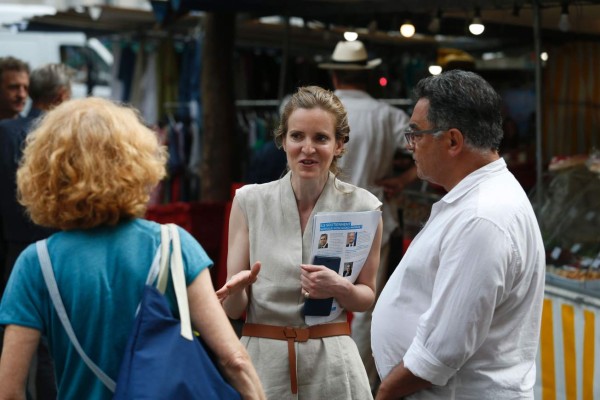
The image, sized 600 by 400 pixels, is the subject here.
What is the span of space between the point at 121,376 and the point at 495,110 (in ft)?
4.24

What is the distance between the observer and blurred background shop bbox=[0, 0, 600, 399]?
5.61 meters

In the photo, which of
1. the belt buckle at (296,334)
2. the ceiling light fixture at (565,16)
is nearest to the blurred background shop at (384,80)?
the ceiling light fixture at (565,16)

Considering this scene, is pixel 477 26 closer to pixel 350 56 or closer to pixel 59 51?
pixel 350 56

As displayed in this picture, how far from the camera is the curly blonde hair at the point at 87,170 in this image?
2.49 metres

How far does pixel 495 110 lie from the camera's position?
2904mm

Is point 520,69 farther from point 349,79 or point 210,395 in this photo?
point 210,395

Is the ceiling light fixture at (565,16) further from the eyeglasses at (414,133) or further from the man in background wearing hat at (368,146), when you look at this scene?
the eyeglasses at (414,133)

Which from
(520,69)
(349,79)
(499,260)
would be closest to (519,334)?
(499,260)

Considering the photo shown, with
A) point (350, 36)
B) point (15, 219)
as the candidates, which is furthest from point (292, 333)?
point (350, 36)

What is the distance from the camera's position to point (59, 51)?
13805 millimetres

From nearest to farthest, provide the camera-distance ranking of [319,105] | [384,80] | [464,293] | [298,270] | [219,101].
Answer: [464,293] < [298,270] < [319,105] < [219,101] < [384,80]

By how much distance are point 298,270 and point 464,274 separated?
0.90m

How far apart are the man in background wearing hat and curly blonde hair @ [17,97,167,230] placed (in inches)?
145

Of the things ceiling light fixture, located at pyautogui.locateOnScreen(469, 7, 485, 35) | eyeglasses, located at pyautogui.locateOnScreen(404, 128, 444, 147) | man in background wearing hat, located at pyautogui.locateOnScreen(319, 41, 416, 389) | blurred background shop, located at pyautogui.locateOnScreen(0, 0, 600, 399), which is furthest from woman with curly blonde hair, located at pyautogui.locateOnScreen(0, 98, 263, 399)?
ceiling light fixture, located at pyautogui.locateOnScreen(469, 7, 485, 35)
